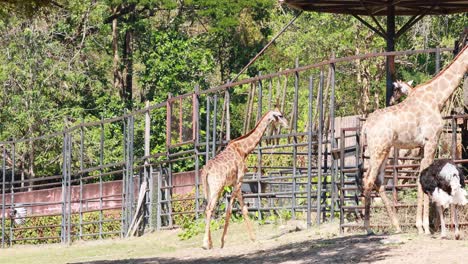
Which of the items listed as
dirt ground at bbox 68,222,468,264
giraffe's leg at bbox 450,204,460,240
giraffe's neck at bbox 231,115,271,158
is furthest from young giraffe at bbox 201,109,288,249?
giraffe's leg at bbox 450,204,460,240

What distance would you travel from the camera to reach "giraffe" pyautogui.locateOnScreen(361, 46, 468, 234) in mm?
16594

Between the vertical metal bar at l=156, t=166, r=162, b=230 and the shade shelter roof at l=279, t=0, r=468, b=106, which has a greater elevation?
the shade shelter roof at l=279, t=0, r=468, b=106

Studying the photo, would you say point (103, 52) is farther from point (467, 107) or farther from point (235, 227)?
point (467, 107)

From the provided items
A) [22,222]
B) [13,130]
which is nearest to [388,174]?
[22,222]

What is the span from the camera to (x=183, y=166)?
145 feet

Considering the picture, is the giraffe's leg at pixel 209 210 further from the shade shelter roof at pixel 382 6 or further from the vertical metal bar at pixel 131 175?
the vertical metal bar at pixel 131 175

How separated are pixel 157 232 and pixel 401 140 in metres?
10.5

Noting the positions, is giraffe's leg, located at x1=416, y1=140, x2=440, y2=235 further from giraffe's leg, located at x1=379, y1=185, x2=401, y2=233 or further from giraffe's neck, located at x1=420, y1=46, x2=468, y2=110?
giraffe's neck, located at x1=420, y1=46, x2=468, y2=110

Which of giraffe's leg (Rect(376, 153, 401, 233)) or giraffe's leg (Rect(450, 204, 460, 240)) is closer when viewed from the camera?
giraffe's leg (Rect(450, 204, 460, 240))

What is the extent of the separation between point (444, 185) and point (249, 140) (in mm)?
5240

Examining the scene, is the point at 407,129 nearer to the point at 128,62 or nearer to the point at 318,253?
the point at 318,253

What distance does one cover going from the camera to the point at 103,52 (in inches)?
1967

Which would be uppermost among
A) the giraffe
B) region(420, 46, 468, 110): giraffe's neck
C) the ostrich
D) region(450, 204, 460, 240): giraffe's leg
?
region(420, 46, 468, 110): giraffe's neck

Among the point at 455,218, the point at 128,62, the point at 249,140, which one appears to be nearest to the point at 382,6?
the point at 249,140
